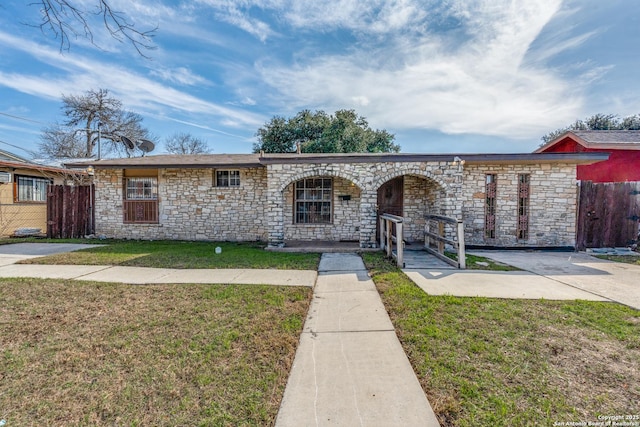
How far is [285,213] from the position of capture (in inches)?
383

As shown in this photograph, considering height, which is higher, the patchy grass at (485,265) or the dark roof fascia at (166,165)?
the dark roof fascia at (166,165)

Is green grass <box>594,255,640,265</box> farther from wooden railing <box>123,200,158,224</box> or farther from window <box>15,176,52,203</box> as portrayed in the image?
window <box>15,176,52,203</box>

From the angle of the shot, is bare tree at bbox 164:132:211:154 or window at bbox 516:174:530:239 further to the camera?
bare tree at bbox 164:132:211:154

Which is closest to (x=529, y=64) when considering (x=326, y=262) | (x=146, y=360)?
(x=326, y=262)

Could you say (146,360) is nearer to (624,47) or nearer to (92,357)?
(92,357)

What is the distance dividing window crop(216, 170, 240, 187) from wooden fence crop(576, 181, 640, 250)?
36.0ft

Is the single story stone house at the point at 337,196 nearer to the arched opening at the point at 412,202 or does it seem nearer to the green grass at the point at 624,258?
the arched opening at the point at 412,202

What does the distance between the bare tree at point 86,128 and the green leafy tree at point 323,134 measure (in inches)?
414

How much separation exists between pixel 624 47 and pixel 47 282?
15.9 meters

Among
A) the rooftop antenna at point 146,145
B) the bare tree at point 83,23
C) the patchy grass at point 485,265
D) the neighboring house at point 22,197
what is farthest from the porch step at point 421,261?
the neighboring house at point 22,197

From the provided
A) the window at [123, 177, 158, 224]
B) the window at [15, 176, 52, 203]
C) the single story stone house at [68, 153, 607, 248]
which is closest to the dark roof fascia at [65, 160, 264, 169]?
the single story stone house at [68, 153, 607, 248]

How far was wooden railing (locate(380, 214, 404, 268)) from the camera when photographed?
19.5 ft

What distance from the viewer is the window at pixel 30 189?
11.7m

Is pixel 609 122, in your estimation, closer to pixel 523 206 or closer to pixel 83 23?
pixel 523 206
